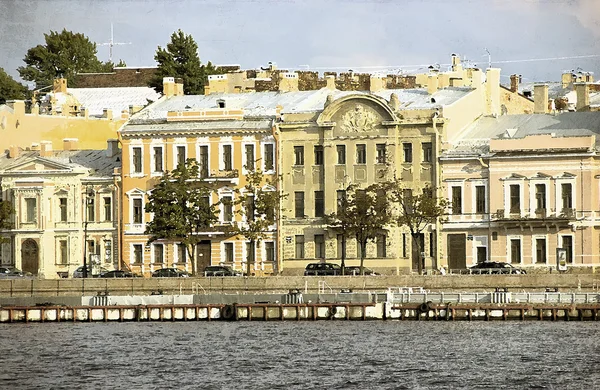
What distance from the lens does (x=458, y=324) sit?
100 metres

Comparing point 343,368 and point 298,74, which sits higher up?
point 298,74

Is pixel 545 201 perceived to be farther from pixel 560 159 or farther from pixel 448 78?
pixel 448 78

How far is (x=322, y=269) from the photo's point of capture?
113938 mm

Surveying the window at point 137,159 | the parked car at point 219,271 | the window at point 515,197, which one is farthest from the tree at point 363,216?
the window at point 137,159

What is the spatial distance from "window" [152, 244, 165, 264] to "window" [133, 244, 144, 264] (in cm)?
80

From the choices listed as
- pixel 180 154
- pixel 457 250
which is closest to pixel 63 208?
pixel 180 154

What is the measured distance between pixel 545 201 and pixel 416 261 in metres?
8.04

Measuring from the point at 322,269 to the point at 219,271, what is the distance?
5.60 meters

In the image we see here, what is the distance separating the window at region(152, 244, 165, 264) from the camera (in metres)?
122

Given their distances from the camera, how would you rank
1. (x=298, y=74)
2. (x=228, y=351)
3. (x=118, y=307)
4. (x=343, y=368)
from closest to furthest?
(x=343, y=368)
(x=228, y=351)
(x=118, y=307)
(x=298, y=74)

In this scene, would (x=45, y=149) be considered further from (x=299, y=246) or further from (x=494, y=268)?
(x=494, y=268)

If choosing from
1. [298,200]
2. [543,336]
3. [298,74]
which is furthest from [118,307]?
[298,74]

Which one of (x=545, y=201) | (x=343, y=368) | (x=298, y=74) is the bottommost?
(x=343, y=368)

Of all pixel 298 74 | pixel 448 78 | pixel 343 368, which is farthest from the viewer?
pixel 298 74
